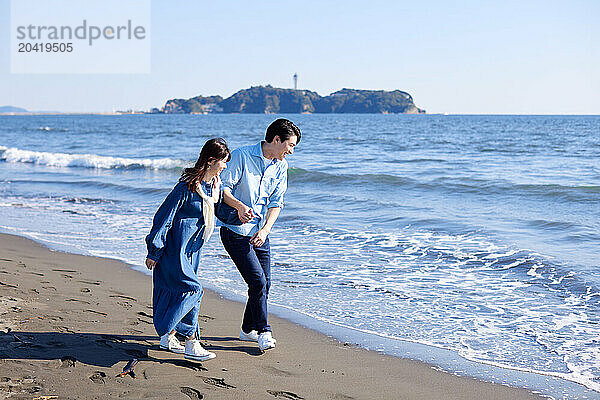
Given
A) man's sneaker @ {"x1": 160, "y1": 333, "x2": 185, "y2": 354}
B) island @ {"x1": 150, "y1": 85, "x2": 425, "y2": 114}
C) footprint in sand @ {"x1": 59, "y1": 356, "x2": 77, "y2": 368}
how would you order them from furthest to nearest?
island @ {"x1": 150, "y1": 85, "x2": 425, "y2": 114} → man's sneaker @ {"x1": 160, "y1": 333, "x2": 185, "y2": 354} → footprint in sand @ {"x1": 59, "y1": 356, "x2": 77, "y2": 368}

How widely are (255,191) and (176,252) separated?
27.6 inches

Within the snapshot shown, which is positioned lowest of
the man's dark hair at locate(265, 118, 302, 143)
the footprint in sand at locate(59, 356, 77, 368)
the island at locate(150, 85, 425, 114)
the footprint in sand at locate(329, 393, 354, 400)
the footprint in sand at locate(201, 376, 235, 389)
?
the footprint in sand at locate(329, 393, 354, 400)

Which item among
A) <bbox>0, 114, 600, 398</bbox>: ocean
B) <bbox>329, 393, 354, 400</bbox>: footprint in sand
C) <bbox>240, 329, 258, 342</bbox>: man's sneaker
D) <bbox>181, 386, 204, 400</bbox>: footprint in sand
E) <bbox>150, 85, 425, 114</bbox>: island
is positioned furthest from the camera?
<bbox>150, 85, 425, 114</bbox>: island

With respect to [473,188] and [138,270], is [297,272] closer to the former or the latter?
[138,270]

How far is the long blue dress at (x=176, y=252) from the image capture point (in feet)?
13.8

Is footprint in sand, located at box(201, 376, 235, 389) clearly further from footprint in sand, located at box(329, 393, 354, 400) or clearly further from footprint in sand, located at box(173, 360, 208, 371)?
footprint in sand, located at box(329, 393, 354, 400)

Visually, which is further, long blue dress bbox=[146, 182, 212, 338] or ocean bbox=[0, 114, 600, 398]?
ocean bbox=[0, 114, 600, 398]

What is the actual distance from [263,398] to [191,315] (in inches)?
36.0

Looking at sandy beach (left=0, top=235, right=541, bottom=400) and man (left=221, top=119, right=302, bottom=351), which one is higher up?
man (left=221, top=119, right=302, bottom=351)

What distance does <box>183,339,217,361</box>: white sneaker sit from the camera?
4.35m

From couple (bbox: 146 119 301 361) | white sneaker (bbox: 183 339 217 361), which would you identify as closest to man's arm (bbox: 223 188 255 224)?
couple (bbox: 146 119 301 361)

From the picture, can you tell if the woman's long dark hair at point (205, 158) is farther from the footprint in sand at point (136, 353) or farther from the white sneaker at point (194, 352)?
the footprint in sand at point (136, 353)

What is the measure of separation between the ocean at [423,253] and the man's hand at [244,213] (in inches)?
59.2

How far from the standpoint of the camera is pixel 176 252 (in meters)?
4.25
